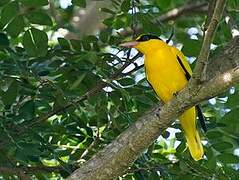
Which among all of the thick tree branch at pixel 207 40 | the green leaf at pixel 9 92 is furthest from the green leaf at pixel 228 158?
the green leaf at pixel 9 92

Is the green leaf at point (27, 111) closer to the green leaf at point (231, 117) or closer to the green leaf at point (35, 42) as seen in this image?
the green leaf at point (35, 42)

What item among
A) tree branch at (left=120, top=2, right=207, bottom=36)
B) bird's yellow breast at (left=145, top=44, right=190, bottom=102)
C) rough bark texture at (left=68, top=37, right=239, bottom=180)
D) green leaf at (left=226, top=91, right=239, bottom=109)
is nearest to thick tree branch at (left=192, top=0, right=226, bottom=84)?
rough bark texture at (left=68, top=37, right=239, bottom=180)

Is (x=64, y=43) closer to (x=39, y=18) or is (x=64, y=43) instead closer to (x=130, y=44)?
(x=39, y=18)

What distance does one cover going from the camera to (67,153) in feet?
12.5

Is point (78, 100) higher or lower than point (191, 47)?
lower

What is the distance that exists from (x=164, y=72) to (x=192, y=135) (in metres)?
0.49

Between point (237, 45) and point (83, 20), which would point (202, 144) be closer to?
point (237, 45)

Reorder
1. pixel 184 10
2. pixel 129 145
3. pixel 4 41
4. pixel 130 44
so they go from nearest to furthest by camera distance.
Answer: pixel 129 145 → pixel 4 41 → pixel 130 44 → pixel 184 10

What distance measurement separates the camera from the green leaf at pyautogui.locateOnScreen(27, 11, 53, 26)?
11.3 feet

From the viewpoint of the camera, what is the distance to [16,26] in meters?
3.43

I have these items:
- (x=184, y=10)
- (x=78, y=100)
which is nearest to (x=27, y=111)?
(x=78, y=100)

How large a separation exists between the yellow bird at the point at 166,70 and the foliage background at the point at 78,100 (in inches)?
3.4

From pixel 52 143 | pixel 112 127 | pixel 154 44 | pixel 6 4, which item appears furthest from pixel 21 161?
pixel 154 44

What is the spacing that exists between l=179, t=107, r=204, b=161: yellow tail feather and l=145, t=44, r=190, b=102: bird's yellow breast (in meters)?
0.18
